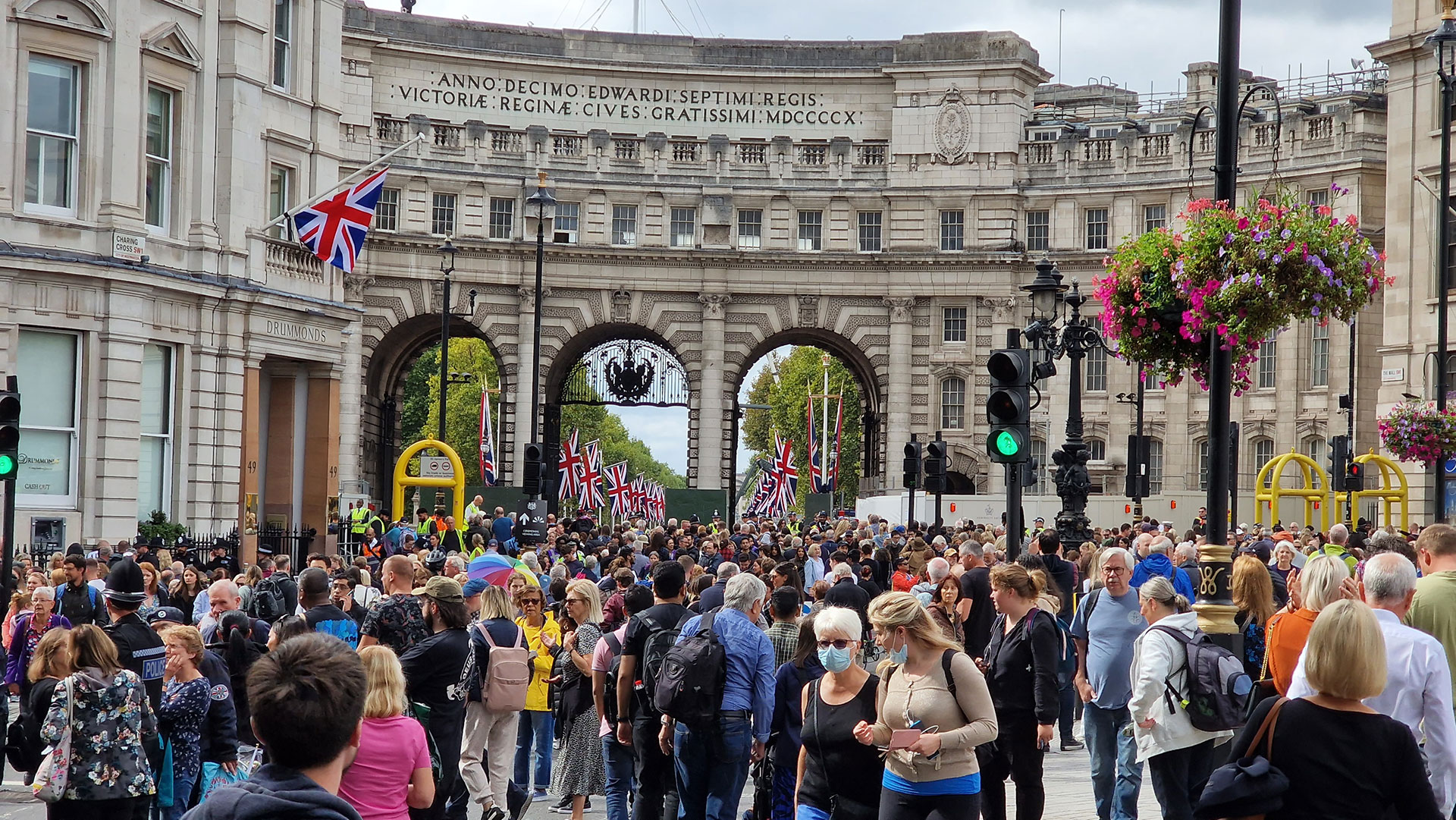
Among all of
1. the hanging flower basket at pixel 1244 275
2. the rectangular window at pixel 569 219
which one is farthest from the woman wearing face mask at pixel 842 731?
the rectangular window at pixel 569 219

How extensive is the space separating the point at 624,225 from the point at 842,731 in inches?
1945

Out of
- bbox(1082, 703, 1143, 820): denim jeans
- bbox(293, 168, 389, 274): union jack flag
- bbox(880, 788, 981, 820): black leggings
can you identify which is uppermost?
bbox(293, 168, 389, 274): union jack flag

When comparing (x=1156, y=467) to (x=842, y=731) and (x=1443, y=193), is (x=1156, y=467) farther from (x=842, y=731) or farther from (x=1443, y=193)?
(x=842, y=731)

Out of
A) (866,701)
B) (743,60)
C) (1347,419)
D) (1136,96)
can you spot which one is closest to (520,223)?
(743,60)

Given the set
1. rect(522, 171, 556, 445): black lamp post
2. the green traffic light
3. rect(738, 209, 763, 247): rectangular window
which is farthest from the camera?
rect(738, 209, 763, 247): rectangular window

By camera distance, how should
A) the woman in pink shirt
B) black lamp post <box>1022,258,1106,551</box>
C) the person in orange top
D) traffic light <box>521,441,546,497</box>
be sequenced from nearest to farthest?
the woman in pink shirt → the person in orange top → black lamp post <box>1022,258,1106,551</box> → traffic light <box>521,441,546,497</box>

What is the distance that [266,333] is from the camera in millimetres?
28594

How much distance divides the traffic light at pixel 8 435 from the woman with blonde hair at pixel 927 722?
37.7ft

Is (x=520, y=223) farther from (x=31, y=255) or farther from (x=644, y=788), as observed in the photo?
(x=644, y=788)

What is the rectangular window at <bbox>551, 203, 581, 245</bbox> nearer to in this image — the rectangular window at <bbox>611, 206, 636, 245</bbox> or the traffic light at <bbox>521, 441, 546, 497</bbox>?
the rectangular window at <bbox>611, 206, 636, 245</bbox>

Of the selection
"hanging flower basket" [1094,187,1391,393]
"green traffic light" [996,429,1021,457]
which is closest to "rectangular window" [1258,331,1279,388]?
"green traffic light" [996,429,1021,457]

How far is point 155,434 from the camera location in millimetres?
26781

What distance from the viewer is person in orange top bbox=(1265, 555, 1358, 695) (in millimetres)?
7984

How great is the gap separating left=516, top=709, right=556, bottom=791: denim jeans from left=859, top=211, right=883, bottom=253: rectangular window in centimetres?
4469
